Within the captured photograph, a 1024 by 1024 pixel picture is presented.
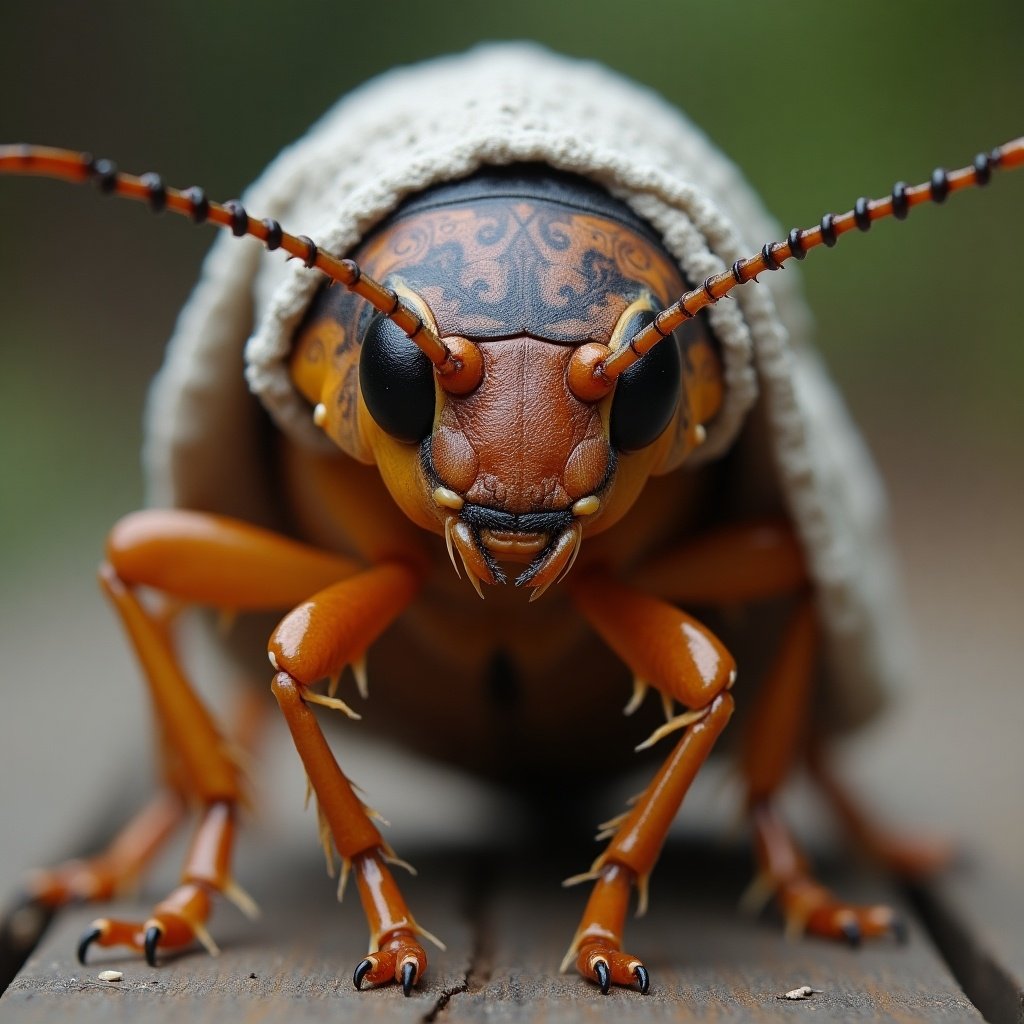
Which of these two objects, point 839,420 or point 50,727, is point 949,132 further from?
point 50,727

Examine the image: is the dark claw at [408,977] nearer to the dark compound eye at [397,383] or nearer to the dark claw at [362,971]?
the dark claw at [362,971]

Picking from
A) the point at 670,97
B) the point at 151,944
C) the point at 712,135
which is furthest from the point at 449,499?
the point at 712,135

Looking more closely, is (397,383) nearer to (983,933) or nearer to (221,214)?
(221,214)

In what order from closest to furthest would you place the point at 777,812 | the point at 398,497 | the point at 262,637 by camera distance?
1. the point at 398,497
2. the point at 777,812
3. the point at 262,637

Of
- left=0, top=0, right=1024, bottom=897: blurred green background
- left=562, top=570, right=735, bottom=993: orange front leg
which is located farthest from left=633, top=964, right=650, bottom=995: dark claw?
left=0, top=0, right=1024, bottom=897: blurred green background

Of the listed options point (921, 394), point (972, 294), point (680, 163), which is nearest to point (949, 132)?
point (972, 294)

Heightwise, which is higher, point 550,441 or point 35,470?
point 550,441
